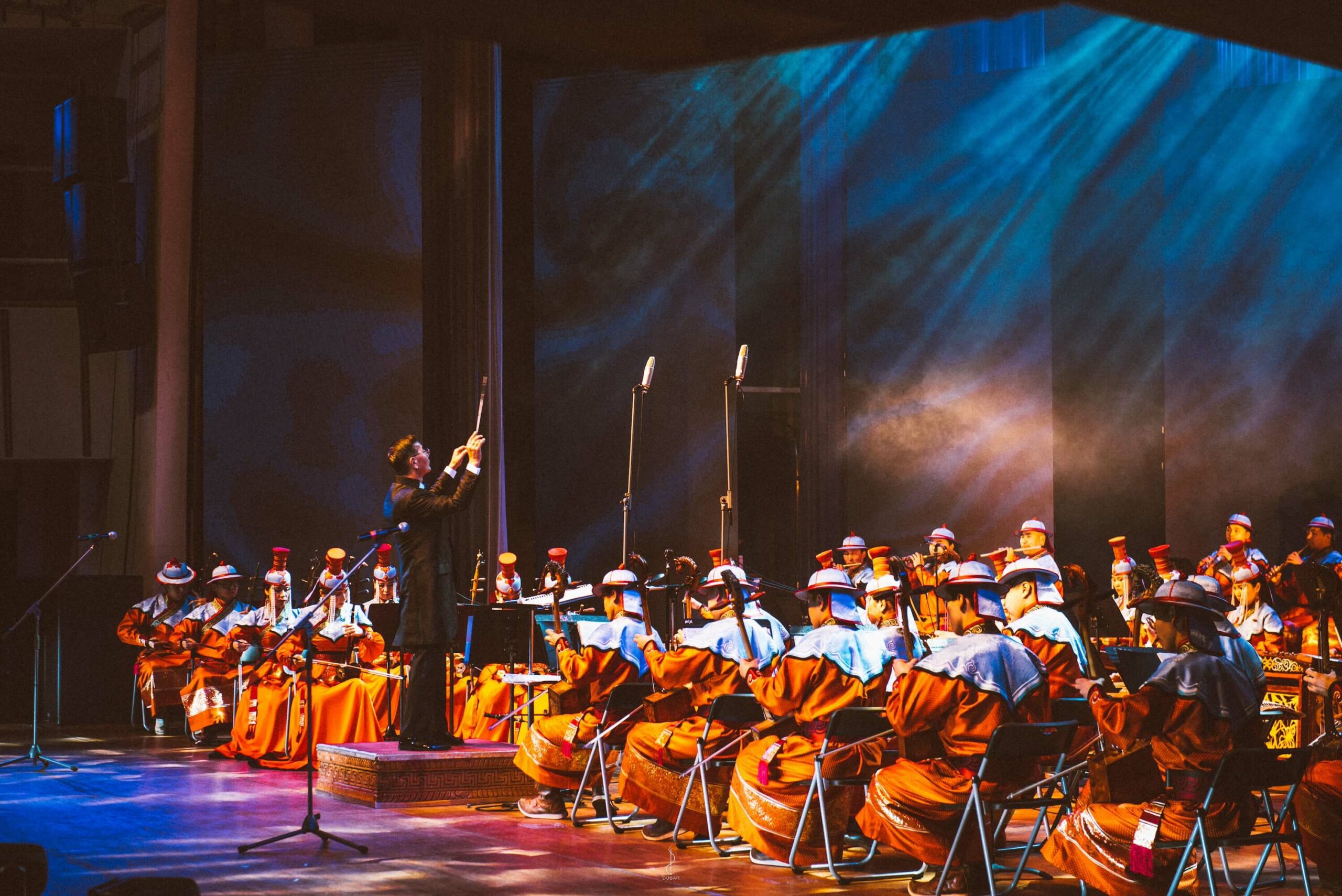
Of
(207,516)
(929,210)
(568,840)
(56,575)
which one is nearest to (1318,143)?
(929,210)

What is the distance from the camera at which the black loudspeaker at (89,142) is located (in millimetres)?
14648

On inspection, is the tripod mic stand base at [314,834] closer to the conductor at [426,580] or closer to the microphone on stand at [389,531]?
the microphone on stand at [389,531]

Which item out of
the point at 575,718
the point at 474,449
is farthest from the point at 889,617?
the point at 474,449

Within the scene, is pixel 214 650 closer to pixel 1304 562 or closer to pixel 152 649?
pixel 152 649

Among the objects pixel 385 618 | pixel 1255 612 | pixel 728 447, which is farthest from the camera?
pixel 728 447

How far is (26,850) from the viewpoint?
168 inches

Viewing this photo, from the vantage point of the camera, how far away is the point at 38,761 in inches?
426

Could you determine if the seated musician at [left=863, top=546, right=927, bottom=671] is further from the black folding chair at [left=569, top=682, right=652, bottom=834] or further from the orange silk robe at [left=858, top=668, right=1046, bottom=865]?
the black folding chair at [left=569, top=682, right=652, bottom=834]

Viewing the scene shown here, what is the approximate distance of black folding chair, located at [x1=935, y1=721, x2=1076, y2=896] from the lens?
17.9 ft

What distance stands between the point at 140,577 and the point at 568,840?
359 inches

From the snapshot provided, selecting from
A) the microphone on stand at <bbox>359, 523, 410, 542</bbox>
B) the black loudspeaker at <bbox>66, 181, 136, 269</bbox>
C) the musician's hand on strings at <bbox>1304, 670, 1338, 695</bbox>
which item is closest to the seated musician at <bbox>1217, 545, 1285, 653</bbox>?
the musician's hand on strings at <bbox>1304, 670, 1338, 695</bbox>

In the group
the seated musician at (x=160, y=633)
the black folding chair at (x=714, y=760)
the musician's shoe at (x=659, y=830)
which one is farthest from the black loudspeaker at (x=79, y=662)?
the black folding chair at (x=714, y=760)

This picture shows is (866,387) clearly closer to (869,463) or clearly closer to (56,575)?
(869,463)

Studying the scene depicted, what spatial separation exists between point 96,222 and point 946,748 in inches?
459
